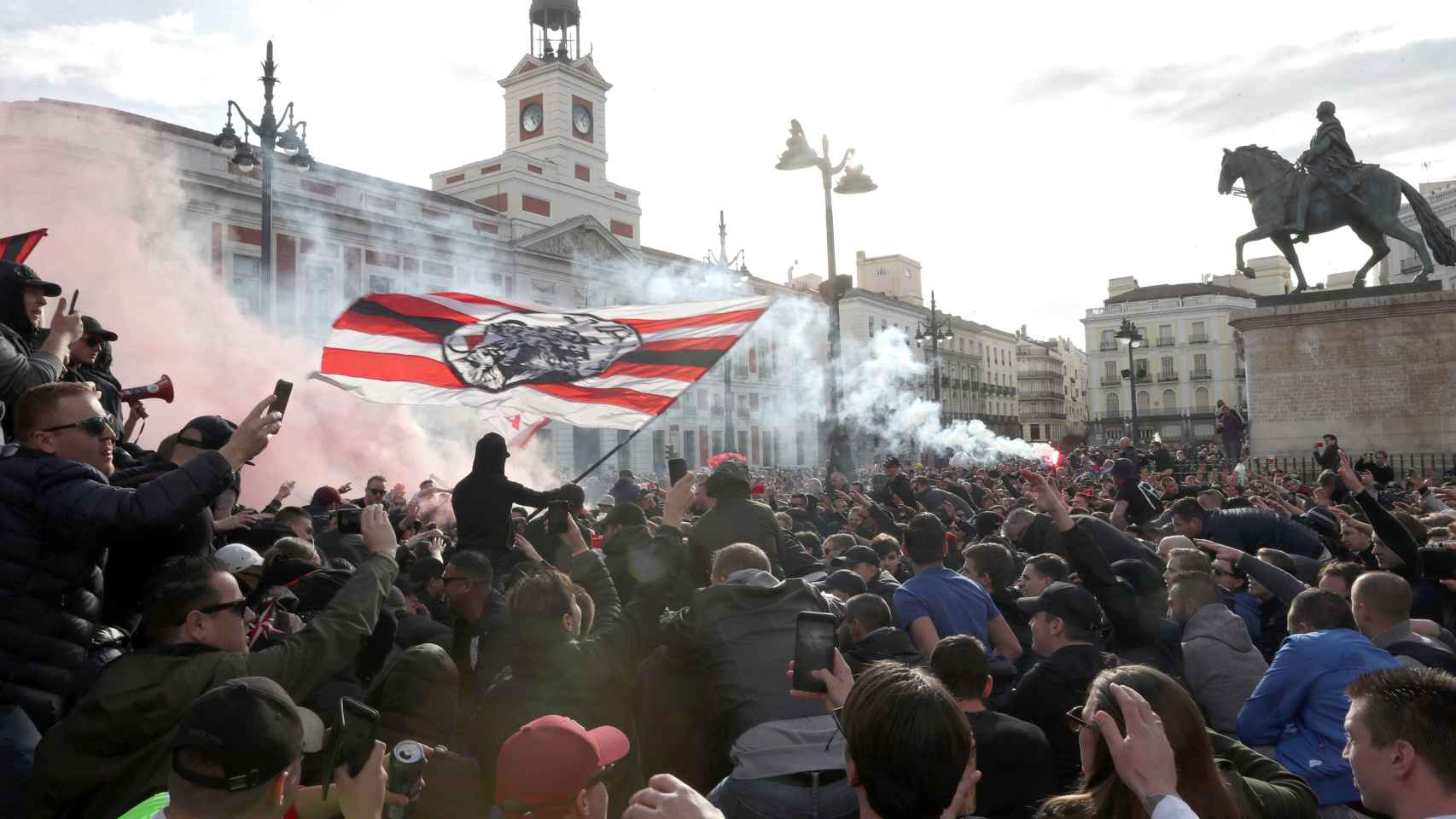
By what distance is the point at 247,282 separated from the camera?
35.3 meters

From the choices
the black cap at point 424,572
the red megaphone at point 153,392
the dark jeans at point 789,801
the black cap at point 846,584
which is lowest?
the dark jeans at point 789,801

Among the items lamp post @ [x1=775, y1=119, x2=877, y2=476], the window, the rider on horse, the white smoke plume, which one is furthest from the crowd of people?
the white smoke plume

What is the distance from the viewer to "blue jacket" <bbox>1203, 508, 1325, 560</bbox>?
674cm

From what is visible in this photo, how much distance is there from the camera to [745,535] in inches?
213

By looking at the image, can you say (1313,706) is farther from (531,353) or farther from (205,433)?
(531,353)

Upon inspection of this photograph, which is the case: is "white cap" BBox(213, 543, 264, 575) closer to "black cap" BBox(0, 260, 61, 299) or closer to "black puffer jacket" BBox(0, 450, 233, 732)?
"black puffer jacket" BBox(0, 450, 233, 732)

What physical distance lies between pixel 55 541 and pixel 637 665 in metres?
2.19

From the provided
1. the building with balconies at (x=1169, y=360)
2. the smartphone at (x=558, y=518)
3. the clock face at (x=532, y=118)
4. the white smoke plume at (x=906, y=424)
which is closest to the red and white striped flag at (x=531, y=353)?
the smartphone at (x=558, y=518)

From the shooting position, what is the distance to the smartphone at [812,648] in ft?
8.64

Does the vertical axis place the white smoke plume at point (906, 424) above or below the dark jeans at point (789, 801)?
above

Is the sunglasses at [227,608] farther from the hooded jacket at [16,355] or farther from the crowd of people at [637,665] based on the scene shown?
the hooded jacket at [16,355]

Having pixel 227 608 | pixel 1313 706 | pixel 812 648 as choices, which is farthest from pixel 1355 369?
Result: pixel 227 608

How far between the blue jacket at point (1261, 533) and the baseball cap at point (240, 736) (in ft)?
21.9

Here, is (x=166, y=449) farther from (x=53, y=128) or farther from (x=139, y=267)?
(x=53, y=128)
